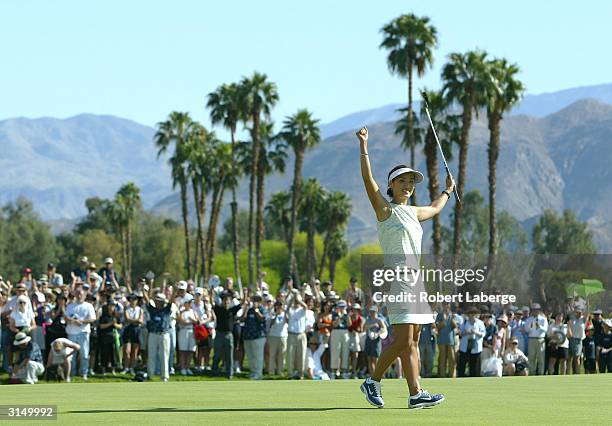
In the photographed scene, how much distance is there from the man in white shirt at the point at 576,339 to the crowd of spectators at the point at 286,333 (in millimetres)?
26

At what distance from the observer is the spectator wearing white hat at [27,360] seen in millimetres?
22281

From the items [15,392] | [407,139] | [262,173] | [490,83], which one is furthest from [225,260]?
[15,392]

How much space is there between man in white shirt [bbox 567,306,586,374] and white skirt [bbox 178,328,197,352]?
9745 millimetres

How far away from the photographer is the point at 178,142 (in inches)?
3115

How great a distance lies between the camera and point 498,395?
486 inches

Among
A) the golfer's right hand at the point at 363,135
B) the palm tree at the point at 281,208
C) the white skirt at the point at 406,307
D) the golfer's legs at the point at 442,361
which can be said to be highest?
the palm tree at the point at 281,208

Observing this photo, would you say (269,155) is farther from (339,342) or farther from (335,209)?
(339,342)

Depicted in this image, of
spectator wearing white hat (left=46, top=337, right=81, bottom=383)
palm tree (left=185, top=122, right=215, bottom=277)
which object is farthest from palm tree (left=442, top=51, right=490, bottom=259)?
spectator wearing white hat (left=46, top=337, right=81, bottom=383)

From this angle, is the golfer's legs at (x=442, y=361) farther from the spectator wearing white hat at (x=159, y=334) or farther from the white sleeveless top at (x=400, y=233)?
the white sleeveless top at (x=400, y=233)

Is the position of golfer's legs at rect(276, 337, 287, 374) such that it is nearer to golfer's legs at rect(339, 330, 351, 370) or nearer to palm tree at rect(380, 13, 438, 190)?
golfer's legs at rect(339, 330, 351, 370)

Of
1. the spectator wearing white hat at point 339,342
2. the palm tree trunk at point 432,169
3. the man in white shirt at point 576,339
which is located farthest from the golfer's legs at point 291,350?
the palm tree trunk at point 432,169

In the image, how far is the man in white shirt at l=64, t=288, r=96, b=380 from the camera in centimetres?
2459

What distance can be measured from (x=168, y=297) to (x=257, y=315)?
223 centimetres

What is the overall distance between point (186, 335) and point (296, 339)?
8.83ft
